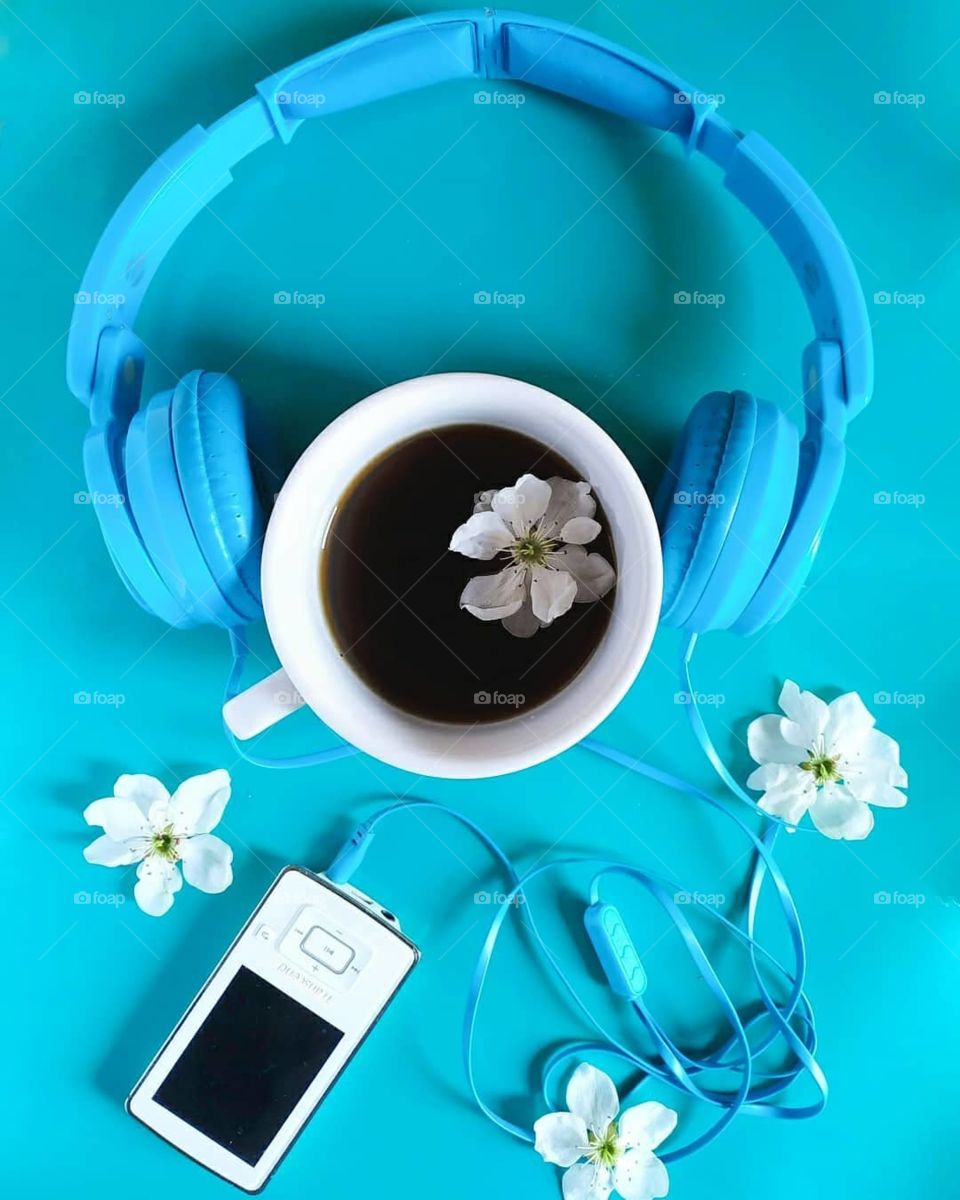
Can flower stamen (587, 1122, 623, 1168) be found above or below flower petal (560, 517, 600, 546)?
below

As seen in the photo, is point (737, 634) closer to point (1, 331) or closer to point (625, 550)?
point (625, 550)

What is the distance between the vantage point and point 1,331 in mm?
598

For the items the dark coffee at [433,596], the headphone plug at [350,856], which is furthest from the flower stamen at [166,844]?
the dark coffee at [433,596]

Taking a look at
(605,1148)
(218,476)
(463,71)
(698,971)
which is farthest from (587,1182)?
(463,71)

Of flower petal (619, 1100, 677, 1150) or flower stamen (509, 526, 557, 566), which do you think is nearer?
flower stamen (509, 526, 557, 566)

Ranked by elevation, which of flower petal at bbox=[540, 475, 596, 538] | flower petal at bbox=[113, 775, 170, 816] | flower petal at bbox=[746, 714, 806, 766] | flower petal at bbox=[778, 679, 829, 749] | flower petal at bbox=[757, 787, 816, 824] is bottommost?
flower petal at bbox=[113, 775, 170, 816]

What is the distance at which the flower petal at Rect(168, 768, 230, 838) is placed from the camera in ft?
1.96

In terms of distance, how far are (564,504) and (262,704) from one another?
0.66ft

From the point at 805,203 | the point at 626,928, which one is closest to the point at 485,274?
the point at 805,203

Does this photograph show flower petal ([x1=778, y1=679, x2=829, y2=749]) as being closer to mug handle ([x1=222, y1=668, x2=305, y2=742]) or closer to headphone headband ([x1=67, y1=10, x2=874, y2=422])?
headphone headband ([x1=67, y1=10, x2=874, y2=422])

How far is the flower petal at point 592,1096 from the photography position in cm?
60

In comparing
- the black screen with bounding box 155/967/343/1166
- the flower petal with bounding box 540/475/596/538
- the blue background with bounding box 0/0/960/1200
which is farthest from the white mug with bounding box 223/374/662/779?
the black screen with bounding box 155/967/343/1166

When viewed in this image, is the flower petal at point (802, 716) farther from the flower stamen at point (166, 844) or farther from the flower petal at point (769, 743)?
the flower stamen at point (166, 844)

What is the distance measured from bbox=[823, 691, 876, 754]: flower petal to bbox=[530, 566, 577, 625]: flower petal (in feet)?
0.75
